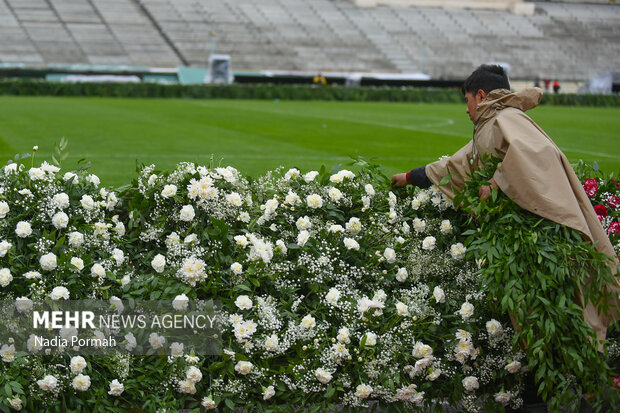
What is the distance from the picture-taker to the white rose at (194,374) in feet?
14.0

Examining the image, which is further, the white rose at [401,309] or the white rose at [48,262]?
the white rose at [401,309]

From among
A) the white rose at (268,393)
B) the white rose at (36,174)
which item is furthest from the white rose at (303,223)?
the white rose at (36,174)

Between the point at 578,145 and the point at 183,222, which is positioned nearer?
the point at 183,222

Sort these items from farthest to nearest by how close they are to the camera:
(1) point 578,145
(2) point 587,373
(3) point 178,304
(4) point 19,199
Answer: (1) point 578,145
(4) point 19,199
(3) point 178,304
(2) point 587,373

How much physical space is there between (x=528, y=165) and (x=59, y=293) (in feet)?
8.18

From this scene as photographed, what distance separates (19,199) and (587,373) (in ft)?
10.7

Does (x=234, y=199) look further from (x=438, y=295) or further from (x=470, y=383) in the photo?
(x=470, y=383)

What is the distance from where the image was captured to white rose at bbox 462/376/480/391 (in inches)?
181

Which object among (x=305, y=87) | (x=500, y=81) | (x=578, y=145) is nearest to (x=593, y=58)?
(x=305, y=87)

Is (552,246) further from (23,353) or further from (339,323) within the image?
(23,353)

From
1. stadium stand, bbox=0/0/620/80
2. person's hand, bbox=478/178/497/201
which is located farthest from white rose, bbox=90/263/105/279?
stadium stand, bbox=0/0/620/80

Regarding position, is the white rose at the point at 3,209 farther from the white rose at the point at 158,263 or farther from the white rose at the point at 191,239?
the white rose at the point at 191,239

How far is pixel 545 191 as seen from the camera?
4.27 m

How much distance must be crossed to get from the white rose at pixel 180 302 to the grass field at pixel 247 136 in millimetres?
6309
